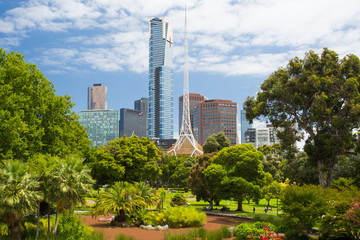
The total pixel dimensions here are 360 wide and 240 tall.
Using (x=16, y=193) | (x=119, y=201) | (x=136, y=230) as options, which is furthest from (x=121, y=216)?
(x=16, y=193)

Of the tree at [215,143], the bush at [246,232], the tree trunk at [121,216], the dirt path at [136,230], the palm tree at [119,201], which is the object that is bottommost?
the dirt path at [136,230]

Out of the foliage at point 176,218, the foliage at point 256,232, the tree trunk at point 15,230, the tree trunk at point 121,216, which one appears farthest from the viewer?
the tree trunk at point 121,216

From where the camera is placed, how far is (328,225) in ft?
60.4

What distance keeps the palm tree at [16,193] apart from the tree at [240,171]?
71.5 ft

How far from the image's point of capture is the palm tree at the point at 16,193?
A: 16.7 meters

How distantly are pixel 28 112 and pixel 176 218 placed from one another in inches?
589

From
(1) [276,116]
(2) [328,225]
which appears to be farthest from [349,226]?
(1) [276,116]

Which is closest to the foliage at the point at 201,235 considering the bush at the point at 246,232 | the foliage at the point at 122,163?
the bush at the point at 246,232

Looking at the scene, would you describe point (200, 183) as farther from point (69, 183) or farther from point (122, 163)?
point (69, 183)

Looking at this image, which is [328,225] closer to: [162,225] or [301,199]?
[301,199]

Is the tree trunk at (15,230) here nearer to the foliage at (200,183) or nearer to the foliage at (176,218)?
the foliage at (176,218)

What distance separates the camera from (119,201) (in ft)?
89.2

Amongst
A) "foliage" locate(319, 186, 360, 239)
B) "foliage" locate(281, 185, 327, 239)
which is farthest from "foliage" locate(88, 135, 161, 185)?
"foliage" locate(319, 186, 360, 239)

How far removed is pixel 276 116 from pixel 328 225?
1776 centimetres
